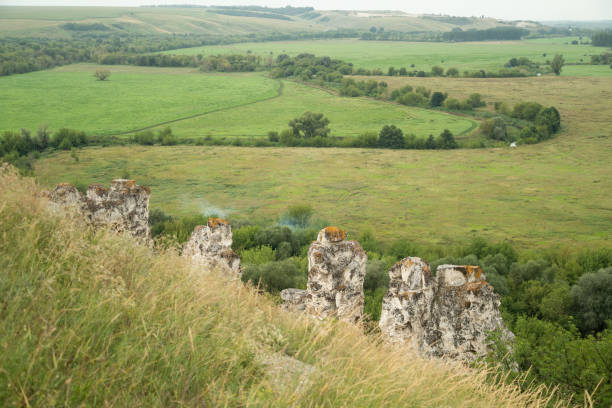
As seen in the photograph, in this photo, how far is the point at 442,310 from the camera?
13227 mm

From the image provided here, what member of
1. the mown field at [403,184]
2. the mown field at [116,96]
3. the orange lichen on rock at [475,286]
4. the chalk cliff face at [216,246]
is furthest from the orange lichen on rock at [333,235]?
the mown field at [116,96]

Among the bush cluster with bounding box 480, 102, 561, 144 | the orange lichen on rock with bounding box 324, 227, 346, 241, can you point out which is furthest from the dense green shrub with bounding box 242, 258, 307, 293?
the bush cluster with bounding box 480, 102, 561, 144

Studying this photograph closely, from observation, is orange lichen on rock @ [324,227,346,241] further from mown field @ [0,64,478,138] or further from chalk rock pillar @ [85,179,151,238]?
mown field @ [0,64,478,138]

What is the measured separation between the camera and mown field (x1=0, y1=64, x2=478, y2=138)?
326ft

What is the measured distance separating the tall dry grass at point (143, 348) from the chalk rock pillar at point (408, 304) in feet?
19.1

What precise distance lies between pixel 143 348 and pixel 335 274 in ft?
29.5

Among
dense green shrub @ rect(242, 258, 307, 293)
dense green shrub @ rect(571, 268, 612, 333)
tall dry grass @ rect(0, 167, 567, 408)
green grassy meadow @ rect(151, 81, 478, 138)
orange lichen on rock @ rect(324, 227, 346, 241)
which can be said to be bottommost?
dense green shrub @ rect(571, 268, 612, 333)

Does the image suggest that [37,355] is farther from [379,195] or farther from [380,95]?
[380,95]

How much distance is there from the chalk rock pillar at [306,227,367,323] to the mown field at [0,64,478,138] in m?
85.1

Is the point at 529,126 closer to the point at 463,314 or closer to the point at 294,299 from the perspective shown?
the point at 294,299

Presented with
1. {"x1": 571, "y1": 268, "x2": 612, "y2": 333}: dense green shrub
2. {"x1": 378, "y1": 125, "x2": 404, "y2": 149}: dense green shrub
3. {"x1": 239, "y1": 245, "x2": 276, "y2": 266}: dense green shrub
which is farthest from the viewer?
{"x1": 378, "y1": 125, "x2": 404, "y2": 149}: dense green shrub

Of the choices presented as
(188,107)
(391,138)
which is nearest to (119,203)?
(391,138)

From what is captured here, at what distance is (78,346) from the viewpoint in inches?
165

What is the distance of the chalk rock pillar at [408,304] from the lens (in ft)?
41.2
